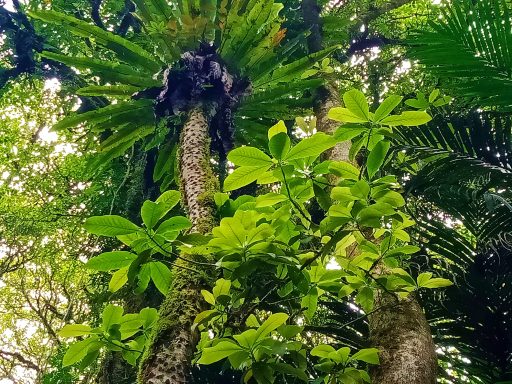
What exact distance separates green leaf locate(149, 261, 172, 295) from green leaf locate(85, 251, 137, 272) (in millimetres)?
98

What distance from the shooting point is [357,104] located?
4.65ft

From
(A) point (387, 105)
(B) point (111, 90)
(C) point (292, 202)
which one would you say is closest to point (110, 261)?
(C) point (292, 202)

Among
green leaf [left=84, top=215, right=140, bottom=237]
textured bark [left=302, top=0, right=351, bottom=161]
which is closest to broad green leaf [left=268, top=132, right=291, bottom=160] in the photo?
green leaf [left=84, top=215, right=140, bottom=237]

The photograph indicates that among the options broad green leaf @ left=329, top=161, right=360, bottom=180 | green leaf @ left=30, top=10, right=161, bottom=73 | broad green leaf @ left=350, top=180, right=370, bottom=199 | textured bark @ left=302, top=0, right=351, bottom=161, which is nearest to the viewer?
broad green leaf @ left=350, top=180, right=370, bottom=199

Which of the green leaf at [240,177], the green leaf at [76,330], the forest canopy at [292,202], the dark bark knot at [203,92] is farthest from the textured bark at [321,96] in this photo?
the green leaf at [76,330]

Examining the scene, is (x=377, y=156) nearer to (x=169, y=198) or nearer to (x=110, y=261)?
(x=169, y=198)

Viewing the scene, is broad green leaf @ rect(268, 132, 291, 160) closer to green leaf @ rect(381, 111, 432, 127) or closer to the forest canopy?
the forest canopy

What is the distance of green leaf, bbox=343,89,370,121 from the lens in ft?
4.64

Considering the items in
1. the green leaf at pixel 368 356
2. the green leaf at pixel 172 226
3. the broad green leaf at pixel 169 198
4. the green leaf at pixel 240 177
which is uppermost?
the green leaf at pixel 240 177

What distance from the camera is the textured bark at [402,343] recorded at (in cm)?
168

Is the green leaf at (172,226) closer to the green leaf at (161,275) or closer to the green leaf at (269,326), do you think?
the green leaf at (161,275)

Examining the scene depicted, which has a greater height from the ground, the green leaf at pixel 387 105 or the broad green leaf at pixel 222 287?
the green leaf at pixel 387 105

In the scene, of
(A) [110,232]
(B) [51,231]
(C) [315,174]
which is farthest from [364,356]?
(B) [51,231]

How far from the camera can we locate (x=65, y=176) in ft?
22.7
